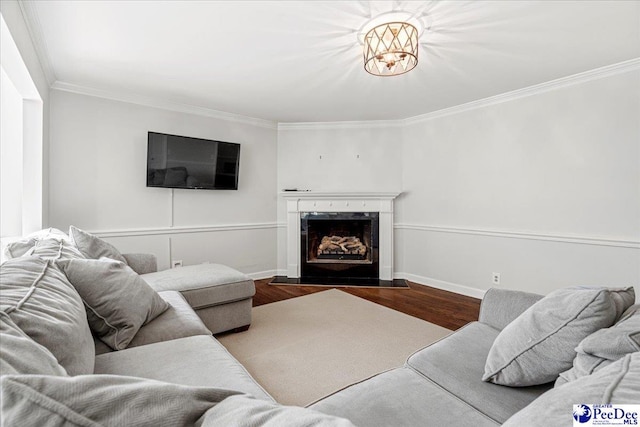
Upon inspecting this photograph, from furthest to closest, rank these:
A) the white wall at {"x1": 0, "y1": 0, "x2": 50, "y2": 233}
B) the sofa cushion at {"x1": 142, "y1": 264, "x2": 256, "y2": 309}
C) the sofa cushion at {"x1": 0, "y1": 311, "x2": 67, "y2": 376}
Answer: the white wall at {"x1": 0, "y1": 0, "x2": 50, "y2": 233} < the sofa cushion at {"x1": 142, "y1": 264, "x2": 256, "y2": 309} < the sofa cushion at {"x1": 0, "y1": 311, "x2": 67, "y2": 376}

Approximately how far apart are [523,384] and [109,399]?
123 centimetres

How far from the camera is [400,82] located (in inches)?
121

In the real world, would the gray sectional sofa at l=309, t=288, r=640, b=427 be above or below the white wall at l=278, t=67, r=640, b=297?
below

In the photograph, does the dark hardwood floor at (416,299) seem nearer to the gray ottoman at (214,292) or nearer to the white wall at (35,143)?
the gray ottoman at (214,292)

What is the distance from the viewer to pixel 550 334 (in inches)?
40.6

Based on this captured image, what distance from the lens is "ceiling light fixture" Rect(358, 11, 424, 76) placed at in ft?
6.62

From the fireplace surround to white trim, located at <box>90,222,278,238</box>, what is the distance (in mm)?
459

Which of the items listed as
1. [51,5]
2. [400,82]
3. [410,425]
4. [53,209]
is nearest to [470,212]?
[400,82]

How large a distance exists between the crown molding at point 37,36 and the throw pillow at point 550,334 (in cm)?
303

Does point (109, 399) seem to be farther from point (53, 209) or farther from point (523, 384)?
point (53, 209)

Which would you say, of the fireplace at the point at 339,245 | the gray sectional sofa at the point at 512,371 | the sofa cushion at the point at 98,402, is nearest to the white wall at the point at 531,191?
the fireplace at the point at 339,245

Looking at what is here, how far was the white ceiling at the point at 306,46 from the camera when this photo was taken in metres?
1.92

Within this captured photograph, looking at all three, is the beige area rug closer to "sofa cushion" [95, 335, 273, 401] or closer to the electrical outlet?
"sofa cushion" [95, 335, 273, 401]

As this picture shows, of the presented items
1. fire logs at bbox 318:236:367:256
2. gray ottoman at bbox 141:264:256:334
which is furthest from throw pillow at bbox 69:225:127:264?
fire logs at bbox 318:236:367:256
